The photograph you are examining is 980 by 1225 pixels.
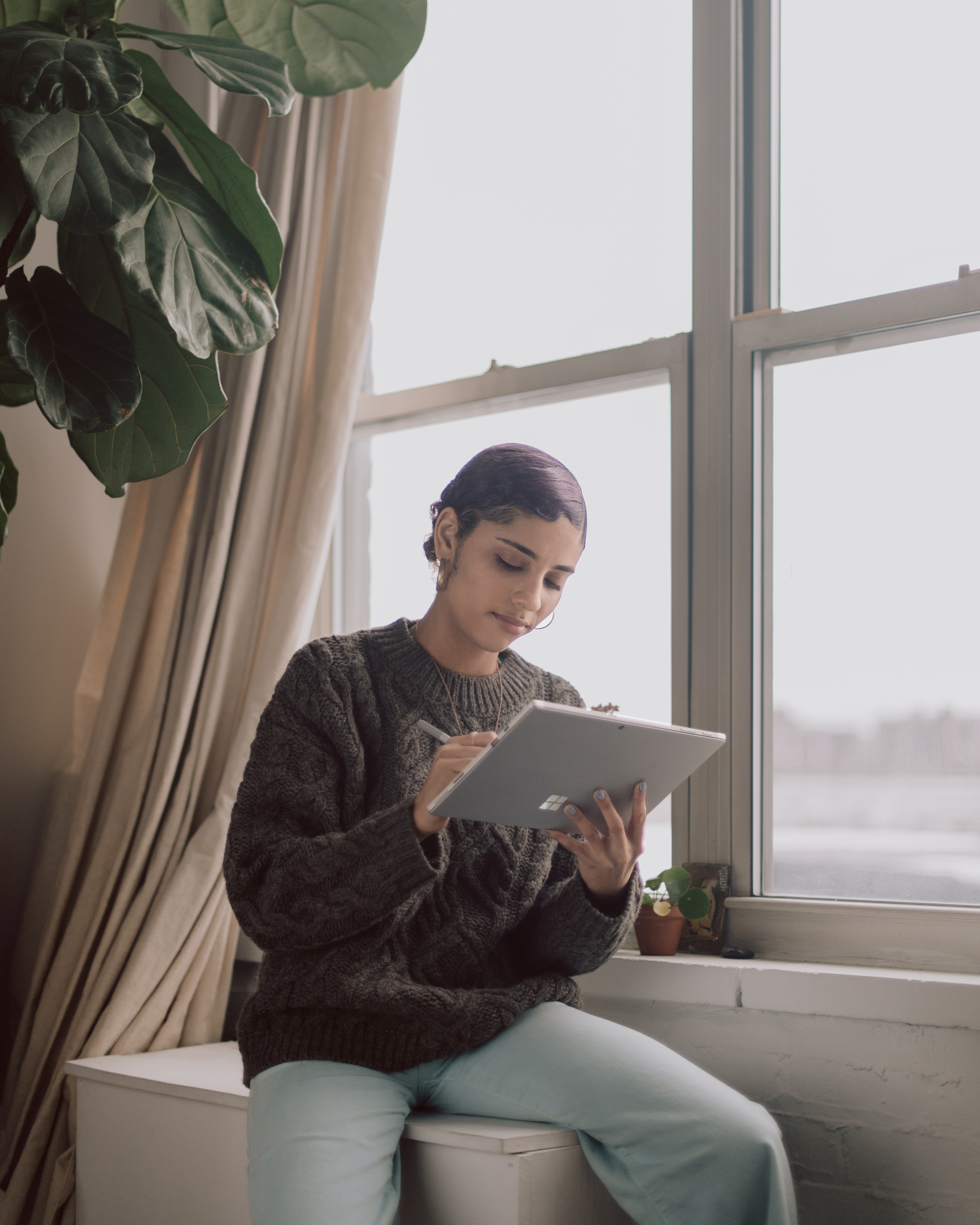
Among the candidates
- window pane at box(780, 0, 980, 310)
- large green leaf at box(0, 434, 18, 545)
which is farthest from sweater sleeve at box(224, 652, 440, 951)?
window pane at box(780, 0, 980, 310)

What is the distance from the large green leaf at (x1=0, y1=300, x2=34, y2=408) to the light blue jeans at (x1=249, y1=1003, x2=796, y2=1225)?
79 centimetres

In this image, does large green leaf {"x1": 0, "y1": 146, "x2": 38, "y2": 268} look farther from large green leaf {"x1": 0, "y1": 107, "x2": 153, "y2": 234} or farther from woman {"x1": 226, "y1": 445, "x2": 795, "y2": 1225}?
woman {"x1": 226, "y1": 445, "x2": 795, "y2": 1225}

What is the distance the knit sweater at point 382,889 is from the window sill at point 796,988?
23cm

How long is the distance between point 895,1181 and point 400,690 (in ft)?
2.87

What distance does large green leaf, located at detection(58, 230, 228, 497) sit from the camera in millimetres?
1146

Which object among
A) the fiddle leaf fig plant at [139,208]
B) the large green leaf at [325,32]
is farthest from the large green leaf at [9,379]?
the large green leaf at [325,32]

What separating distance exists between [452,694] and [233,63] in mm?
757

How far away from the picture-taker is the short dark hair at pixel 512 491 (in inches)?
53.9

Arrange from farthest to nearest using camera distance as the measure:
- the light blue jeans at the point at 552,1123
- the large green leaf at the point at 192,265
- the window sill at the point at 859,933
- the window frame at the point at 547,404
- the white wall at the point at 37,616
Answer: the white wall at the point at 37,616 < the window frame at the point at 547,404 < the window sill at the point at 859,933 < the light blue jeans at the point at 552,1123 < the large green leaf at the point at 192,265

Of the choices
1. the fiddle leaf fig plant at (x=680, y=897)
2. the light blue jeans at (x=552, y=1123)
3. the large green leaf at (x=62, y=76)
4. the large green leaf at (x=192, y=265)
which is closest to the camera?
the large green leaf at (x=62, y=76)

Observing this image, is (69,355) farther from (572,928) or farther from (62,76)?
(572,928)

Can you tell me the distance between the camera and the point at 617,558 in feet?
6.14

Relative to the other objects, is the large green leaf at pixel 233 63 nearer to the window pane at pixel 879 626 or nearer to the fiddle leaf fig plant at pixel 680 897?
the window pane at pixel 879 626

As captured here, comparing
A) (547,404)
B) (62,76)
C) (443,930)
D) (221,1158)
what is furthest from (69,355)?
(547,404)
